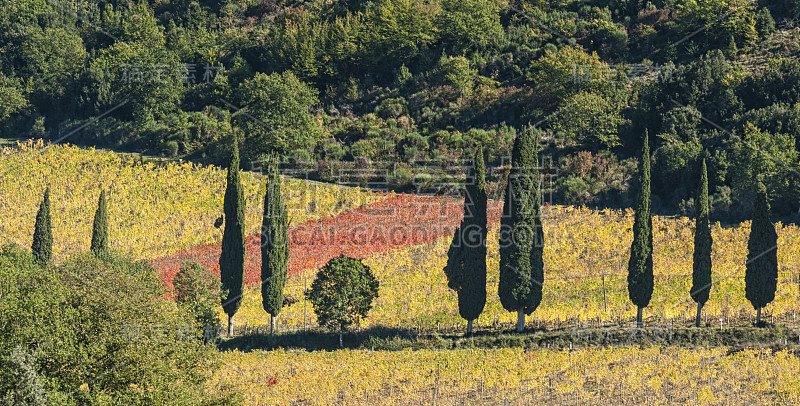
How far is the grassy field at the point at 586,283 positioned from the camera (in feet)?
158

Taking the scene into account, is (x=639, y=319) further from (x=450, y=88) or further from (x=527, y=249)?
(x=450, y=88)

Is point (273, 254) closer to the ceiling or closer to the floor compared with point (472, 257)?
closer to the floor

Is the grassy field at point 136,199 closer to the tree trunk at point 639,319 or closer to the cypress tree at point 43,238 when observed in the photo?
the cypress tree at point 43,238

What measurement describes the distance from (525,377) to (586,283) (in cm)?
Result: 1106

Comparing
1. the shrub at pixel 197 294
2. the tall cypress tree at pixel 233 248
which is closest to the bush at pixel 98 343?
the shrub at pixel 197 294

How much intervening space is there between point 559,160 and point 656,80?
31.8 feet

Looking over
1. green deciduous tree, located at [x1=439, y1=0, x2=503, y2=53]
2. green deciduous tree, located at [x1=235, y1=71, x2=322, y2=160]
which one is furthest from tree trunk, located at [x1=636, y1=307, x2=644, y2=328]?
green deciduous tree, located at [x1=439, y1=0, x2=503, y2=53]

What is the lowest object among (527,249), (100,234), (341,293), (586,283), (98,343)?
(98,343)

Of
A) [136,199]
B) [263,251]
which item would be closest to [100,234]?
[263,251]

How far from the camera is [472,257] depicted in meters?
46.5

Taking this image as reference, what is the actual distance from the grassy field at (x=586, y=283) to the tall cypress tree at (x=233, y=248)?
2.01 meters

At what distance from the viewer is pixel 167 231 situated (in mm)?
62156

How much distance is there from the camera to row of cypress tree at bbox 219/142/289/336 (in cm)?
4906

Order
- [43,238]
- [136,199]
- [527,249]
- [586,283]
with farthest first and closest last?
[136,199]
[43,238]
[586,283]
[527,249]
